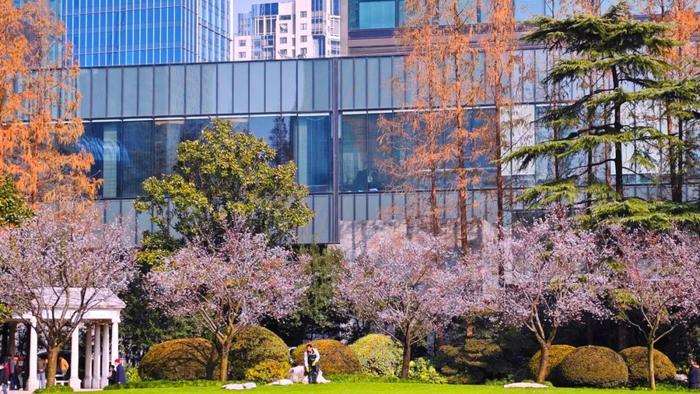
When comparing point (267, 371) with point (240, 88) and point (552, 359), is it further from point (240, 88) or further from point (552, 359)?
point (240, 88)

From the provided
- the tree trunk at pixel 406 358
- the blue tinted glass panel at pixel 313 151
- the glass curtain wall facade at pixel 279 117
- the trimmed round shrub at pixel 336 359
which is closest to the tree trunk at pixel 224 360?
the trimmed round shrub at pixel 336 359

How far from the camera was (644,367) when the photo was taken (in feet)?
127

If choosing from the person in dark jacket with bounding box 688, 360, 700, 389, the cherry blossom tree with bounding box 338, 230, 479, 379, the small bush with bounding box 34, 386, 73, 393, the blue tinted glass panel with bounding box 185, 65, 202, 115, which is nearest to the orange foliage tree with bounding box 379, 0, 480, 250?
the cherry blossom tree with bounding box 338, 230, 479, 379

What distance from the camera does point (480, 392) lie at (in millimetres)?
31250

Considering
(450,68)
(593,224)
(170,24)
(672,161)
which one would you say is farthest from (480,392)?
(170,24)

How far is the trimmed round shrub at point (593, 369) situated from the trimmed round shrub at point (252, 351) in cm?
992

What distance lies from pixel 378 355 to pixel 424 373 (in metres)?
2.08

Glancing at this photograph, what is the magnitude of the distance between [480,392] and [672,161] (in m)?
15.9

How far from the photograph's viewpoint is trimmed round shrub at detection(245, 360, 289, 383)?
39594 mm

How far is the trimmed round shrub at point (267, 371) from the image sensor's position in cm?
3959

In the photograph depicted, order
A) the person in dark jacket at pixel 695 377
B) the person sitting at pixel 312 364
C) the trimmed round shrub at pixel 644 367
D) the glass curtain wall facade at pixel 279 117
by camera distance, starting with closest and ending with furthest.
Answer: the person in dark jacket at pixel 695 377
the person sitting at pixel 312 364
the trimmed round shrub at pixel 644 367
the glass curtain wall facade at pixel 279 117

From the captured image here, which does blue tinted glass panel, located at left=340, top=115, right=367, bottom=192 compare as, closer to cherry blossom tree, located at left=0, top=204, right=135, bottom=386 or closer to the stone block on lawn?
cherry blossom tree, located at left=0, top=204, right=135, bottom=386

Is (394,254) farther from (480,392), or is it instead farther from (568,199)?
(480,392)

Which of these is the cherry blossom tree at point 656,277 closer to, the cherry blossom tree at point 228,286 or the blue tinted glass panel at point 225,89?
the cherry blossom tree at point 228,286
